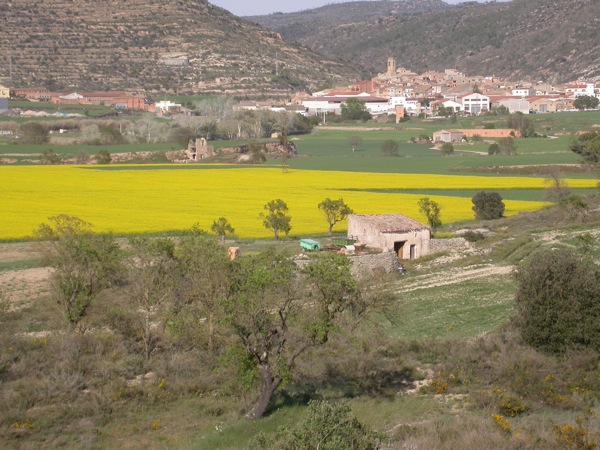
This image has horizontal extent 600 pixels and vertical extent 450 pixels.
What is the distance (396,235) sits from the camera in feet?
95.3

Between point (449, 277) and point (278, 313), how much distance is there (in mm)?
10677

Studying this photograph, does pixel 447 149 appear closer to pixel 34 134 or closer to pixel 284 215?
pixel 34 134

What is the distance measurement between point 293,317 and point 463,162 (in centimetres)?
4488

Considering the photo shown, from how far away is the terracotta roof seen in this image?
95.7 ft

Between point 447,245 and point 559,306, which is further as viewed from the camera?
point 447,245

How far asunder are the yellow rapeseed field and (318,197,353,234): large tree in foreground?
0.99 m

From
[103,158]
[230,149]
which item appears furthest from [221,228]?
[230,149]

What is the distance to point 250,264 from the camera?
53.9 ft

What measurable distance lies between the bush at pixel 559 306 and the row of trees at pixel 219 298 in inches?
102

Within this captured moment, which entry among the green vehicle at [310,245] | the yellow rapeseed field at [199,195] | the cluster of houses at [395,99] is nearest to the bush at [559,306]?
the green vehicle at [310,245]

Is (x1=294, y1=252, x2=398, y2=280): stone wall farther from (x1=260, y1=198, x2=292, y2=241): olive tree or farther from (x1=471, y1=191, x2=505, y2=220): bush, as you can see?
(x1=471, y1=191, x2=505, y2=220): bush

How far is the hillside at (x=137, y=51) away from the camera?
4872 inches

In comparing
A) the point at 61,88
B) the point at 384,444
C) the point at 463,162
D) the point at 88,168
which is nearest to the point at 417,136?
the point at 463,162

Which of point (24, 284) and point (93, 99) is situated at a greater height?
point (93, 99)
